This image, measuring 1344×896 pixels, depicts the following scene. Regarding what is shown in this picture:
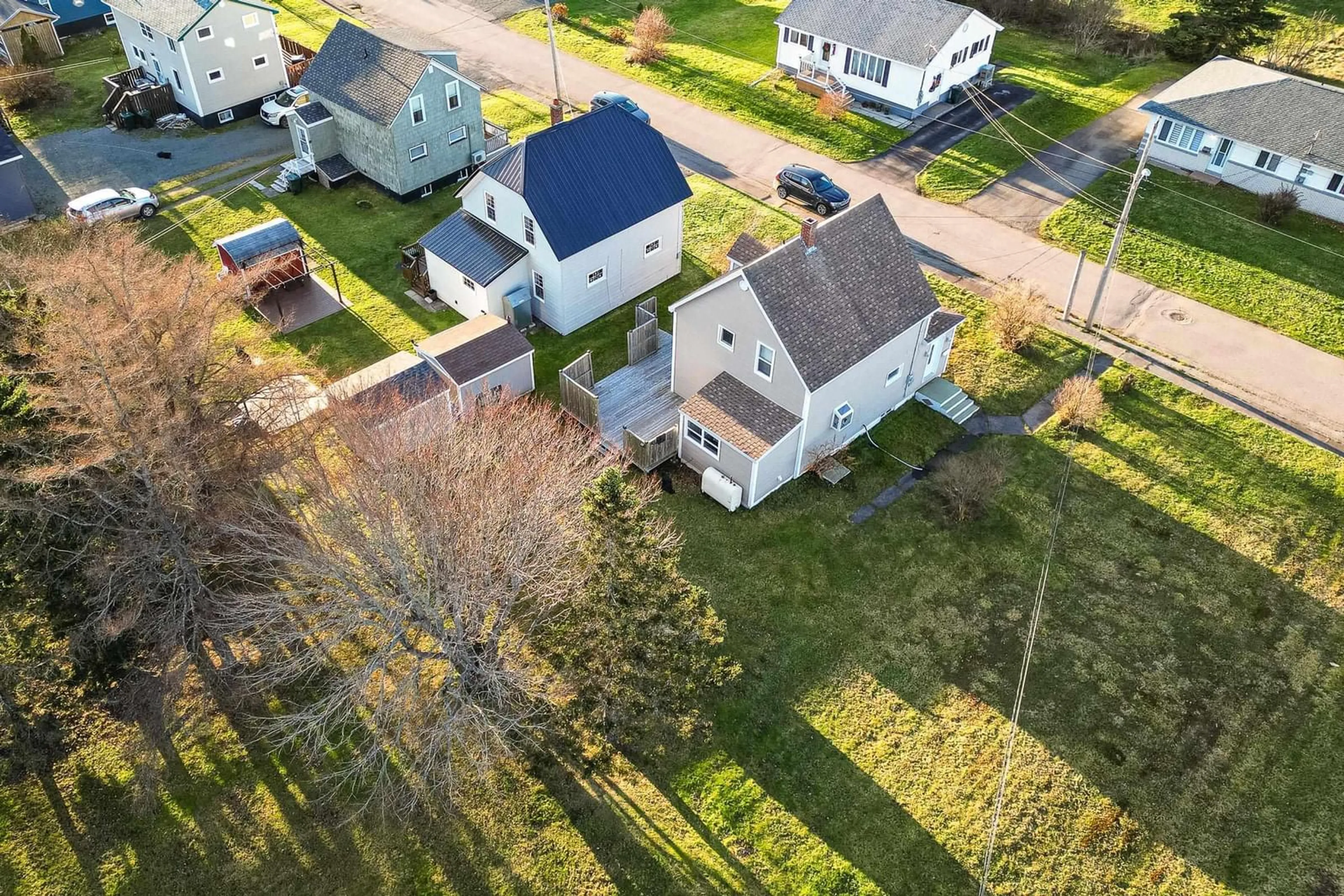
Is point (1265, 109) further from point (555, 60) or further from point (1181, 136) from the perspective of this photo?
point (555, 60)

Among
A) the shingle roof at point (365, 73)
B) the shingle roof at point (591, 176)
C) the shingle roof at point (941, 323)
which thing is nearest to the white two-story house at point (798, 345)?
the shingle roof at point (941, 323)

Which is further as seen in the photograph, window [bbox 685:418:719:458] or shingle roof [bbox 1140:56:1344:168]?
shingle roof [bbox 1140:56:1344:168]

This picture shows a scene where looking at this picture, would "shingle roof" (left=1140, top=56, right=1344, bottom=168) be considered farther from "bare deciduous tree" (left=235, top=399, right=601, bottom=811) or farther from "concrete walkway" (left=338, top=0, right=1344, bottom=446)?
→ "bare deciduous tree" (left=235, top=399, right=601, bottom=811)

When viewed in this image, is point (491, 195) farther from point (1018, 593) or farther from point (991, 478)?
point (1018, 593)

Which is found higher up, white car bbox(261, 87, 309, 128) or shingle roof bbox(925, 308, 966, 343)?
white car bbox(261, 87, 309, 128)

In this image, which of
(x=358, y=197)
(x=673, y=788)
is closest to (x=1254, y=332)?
(x=673, y=788)

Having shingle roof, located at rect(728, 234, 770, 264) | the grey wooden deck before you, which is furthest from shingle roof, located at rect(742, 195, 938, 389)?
the grey wooden deck
